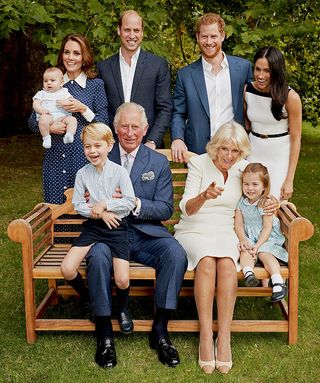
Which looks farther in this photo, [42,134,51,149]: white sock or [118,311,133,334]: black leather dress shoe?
[42,134,51,149]: white sock

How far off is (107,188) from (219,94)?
1.30 m

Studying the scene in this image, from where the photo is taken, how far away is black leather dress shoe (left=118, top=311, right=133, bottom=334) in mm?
4215

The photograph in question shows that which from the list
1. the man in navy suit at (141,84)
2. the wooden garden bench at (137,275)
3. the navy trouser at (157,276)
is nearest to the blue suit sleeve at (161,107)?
the man in navy suit at (141,84)

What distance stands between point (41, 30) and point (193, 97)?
317cm

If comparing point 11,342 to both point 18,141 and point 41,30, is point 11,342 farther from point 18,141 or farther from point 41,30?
point 18,141

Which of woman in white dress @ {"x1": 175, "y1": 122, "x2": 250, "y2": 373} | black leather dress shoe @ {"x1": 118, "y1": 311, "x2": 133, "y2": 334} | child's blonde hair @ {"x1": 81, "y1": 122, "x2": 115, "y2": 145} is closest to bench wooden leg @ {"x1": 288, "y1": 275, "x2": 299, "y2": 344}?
woman in white dress @ {"x1": 175, "y1": 122, "x2": 250, "y2": 373}

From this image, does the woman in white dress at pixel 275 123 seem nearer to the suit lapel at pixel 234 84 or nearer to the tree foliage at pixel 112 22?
the suit lapel at pixel 234 84

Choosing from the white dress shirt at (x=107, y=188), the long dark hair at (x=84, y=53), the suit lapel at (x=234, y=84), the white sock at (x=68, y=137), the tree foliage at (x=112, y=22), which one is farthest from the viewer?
the tree foliage at (x=112, y=22)

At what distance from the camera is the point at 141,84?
16.5 feet

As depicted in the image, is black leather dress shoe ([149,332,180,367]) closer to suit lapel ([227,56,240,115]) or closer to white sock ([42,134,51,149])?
white sock ([42,134,51,149])

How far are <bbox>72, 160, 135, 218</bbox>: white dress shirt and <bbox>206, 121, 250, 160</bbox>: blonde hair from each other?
0.65 metres

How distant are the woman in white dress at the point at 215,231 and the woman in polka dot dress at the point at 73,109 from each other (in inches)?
35.1

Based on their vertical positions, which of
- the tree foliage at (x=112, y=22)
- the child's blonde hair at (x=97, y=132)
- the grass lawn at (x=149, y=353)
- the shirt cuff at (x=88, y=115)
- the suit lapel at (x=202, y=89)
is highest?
the tree foliage at (x=112, y=22)

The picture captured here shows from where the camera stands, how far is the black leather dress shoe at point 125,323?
4215mm
